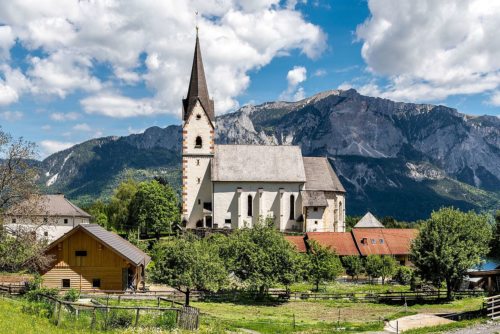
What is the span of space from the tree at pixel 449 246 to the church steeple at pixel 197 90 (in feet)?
124

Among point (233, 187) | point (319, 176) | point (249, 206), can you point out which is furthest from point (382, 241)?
point (233, 187)

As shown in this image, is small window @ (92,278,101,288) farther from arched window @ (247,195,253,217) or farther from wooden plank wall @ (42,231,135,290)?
arched window @ (247,195,253,217)

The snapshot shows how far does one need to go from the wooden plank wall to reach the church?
29898 millimetres

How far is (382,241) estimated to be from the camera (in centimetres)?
6644

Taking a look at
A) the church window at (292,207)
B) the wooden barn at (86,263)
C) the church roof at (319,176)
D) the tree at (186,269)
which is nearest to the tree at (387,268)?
the church window at (292,207)

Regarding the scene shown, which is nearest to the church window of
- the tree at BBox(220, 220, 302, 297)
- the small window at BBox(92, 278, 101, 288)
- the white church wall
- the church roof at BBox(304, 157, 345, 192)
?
the white church wall

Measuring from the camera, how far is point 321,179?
75250mm

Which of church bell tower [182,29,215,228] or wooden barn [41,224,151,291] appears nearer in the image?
A: wooden barn [41,224,151,291]

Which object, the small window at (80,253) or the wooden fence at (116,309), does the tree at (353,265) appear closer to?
the small window at (80,253)

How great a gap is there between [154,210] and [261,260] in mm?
41654

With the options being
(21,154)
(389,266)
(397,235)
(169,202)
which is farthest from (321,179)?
(21,154)

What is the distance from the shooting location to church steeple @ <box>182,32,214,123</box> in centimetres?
7319

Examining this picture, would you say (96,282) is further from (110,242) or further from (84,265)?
(110,242)

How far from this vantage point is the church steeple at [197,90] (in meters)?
73.2
